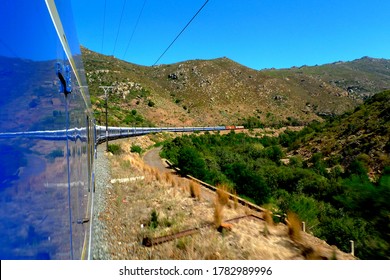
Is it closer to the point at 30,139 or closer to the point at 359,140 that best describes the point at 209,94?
the point at 359,140

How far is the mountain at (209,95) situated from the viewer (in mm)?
99938

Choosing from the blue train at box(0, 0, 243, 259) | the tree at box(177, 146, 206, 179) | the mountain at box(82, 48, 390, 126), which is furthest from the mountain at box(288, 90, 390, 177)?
the mountain at box(82, 48, 390, 126)

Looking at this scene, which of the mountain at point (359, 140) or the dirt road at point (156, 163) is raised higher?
the mountain at point (359, 140)

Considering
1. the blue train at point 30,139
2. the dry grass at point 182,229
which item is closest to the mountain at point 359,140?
the dry grass at point 182,229

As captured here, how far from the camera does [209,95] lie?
118188 mm

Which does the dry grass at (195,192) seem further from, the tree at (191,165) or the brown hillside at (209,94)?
the brown hillside at (209,94)

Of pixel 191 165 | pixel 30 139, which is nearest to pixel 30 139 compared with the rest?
pixel 30 139

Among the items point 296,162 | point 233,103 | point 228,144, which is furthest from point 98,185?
point 233,103

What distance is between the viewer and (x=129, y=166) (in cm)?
2677

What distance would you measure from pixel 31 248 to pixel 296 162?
1712 inches

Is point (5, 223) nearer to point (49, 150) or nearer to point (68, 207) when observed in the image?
point (49, 150)

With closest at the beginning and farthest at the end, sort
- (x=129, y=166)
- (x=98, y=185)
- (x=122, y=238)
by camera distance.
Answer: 1. (x=122, y=238)
2. (x=98, y=185)
3. (x=129, y=166)

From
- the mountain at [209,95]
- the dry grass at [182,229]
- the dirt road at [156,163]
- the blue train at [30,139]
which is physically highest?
the mountain at [209,95]

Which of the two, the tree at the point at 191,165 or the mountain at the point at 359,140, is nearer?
the tree at the point at 191,165
